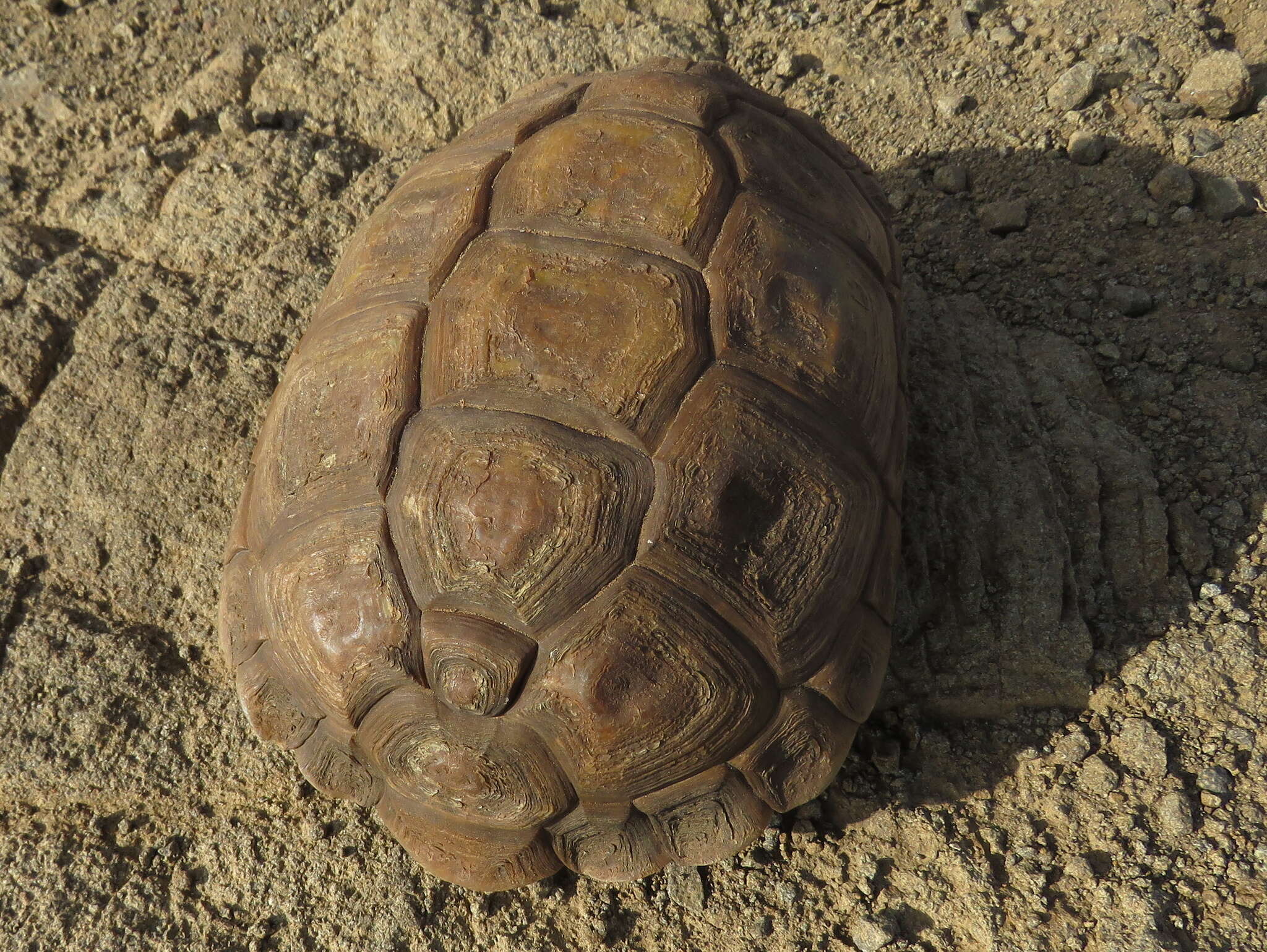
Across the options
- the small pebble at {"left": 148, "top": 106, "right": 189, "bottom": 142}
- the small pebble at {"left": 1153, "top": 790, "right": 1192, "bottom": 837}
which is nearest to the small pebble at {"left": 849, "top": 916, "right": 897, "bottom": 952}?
the small pebble at {"left": 1153, "top": 790, "right": 1192, "bottom": 837}

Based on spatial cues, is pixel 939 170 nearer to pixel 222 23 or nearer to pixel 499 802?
Result: pixel 499 802

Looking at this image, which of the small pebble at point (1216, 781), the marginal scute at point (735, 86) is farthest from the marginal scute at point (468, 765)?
the marginal scute at point (735, 86)

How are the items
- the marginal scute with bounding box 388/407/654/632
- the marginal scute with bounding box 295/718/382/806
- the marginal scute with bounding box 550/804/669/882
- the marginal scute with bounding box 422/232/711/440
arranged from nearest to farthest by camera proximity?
the marginal scute with bounding box 388/407/654/632 < the marginal scute with bounding box 422/232/711/440 < the marginal scute with bounding box 550/804/669/882 < the marginal scute with bounding box 295/718/382/806

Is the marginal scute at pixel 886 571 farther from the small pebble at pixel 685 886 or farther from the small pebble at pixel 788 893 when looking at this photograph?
the small pebble at pixel 685 886

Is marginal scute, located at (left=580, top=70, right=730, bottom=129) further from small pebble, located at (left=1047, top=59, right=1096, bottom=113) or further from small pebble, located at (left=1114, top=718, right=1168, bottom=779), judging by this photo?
small pebble, located at (left=1114, top=718, right=1168, bottom=779)

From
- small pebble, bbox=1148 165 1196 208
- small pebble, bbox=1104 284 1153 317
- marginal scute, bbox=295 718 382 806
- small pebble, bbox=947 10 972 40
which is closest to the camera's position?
marginal scute, bbox=295 718 382 806
